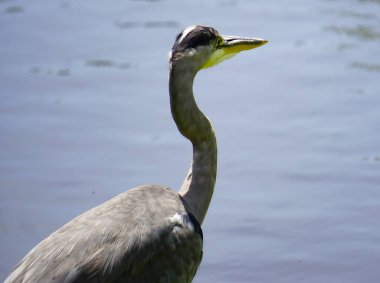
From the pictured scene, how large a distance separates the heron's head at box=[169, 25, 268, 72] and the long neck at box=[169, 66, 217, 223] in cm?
6

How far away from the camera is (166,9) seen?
11750 mm

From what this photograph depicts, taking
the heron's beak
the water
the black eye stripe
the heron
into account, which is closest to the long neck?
the heron

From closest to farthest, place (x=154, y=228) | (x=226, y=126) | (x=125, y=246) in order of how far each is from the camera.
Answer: (x=125, y=246) < (x=154, y=228) < (x=226, y=126)

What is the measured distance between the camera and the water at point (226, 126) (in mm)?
7855

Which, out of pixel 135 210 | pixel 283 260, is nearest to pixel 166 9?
pixel 283 260

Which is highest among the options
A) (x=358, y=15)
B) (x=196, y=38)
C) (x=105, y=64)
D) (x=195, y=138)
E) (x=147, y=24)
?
(x=196, y=38)

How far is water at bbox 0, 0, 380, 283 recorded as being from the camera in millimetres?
7855

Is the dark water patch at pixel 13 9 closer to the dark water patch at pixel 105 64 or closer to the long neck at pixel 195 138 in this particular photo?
the dark water patch at pixel 105 64

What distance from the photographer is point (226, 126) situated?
367 inches

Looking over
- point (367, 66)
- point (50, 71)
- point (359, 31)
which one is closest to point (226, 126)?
point (367, 66)

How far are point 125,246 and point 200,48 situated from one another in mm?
1378

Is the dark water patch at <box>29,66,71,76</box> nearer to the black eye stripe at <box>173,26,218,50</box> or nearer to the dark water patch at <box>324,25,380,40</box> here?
the dark water patch at <box>324,25,380,40</box>

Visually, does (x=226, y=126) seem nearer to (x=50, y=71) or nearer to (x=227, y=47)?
(x=50, y=71)

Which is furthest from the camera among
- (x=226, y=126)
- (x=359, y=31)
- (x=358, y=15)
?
(x=358, y=15)
